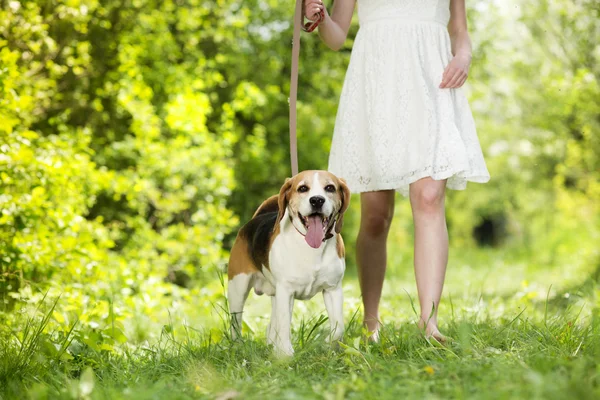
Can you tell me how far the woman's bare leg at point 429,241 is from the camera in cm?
387

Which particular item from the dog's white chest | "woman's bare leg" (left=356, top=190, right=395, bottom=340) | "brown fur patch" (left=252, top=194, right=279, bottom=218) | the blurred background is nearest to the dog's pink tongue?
the dog's white chest

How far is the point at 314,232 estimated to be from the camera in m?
3.59

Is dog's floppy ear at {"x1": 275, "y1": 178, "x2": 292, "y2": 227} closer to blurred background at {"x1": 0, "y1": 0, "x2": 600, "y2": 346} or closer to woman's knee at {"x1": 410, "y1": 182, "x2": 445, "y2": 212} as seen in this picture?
woman's knee at {"x1": 410, "y1": 182, "x2": 445, "y2": 212}

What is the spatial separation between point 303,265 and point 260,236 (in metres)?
0.48

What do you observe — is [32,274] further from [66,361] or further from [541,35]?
[541,35]

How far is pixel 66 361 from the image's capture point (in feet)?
11.6

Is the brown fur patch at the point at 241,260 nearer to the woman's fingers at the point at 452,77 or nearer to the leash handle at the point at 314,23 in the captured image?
the leash handle at the point at 314,23

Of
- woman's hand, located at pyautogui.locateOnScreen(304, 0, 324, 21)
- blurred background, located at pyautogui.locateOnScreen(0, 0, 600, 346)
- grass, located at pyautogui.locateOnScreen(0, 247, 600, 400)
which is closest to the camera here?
grass, located at pyautogui.locateOnScreen(0, 247, 600, 400)

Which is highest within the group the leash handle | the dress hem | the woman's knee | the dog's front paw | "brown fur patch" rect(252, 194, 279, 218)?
the leash handle

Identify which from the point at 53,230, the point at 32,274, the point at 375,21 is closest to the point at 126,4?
the point at 53,230

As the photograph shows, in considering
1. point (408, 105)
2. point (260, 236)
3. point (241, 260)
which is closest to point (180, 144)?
point (241, 260)

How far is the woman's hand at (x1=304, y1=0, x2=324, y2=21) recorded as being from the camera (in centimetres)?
398

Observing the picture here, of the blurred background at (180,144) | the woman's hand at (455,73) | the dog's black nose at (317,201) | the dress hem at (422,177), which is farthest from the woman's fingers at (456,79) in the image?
the blurred background at (180,144)

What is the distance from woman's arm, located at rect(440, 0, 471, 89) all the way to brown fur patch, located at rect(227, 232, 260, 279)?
4.75 feet
